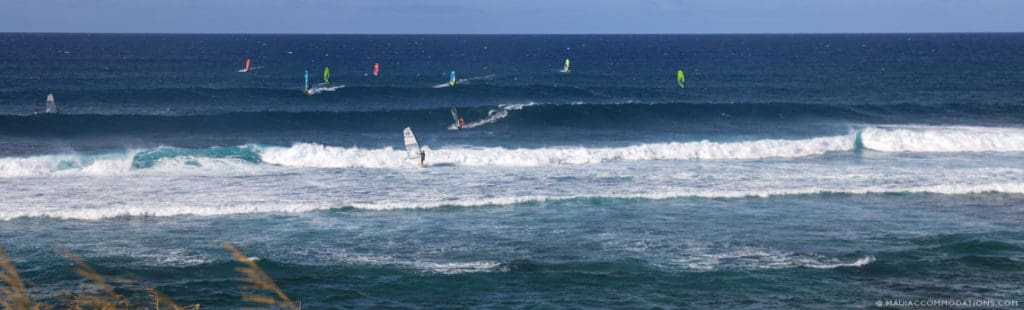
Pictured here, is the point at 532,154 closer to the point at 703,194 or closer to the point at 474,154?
the point at 474,154

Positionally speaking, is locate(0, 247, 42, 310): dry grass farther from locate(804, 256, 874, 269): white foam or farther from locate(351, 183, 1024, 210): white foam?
locate(351, 183, 1024, 210): white foam

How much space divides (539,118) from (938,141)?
15.4 m

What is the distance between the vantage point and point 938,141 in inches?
1123

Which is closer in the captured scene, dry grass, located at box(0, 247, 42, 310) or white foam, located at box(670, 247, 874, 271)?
dry grass, located at box(0, 247, 42, 310)

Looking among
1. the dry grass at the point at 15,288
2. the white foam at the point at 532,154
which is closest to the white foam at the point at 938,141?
the white foam at the point at 532,154

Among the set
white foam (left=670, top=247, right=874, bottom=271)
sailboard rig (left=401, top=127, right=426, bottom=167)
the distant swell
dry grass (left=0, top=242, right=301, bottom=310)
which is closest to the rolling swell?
the distant swell

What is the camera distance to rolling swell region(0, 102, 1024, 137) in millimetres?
33719

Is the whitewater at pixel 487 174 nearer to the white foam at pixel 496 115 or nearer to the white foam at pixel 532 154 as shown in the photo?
the white foam at pixel 532 154

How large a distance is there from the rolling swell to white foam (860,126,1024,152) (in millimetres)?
6113

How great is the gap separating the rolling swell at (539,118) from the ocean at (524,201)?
0.59 feet

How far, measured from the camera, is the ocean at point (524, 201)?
1322cm

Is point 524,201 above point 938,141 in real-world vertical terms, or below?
below

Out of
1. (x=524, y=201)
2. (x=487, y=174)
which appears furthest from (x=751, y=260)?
(x=487, y=174)

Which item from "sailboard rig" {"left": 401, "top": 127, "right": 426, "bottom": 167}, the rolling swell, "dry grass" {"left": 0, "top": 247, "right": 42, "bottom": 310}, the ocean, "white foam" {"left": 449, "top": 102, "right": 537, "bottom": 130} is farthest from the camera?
"white foam" {"left": 449, "top": 102, "right": 537, "bottom": 130}
